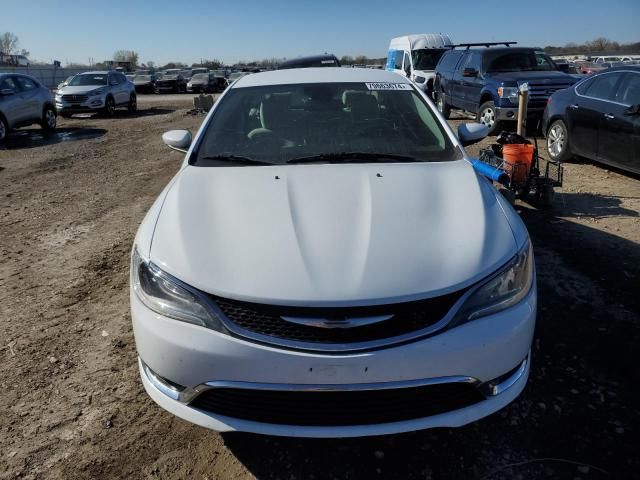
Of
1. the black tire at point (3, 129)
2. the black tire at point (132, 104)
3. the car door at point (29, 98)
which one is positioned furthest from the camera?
the black tire at point (132, 104)

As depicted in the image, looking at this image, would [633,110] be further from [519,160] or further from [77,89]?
[77,89]

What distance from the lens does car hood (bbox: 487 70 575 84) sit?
35.4 feet

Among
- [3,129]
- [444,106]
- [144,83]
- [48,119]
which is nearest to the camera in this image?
[3,129]

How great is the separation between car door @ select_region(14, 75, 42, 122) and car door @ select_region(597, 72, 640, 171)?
44.7 ft

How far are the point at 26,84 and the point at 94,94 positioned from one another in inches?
188

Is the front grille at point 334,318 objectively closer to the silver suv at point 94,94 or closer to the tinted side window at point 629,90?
the tinted side window at point 629,90

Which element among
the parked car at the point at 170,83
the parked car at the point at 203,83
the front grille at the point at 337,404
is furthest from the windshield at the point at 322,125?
the parked car at the point at 170,83

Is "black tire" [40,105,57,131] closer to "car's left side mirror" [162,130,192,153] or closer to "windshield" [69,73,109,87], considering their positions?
"windshield" [69,73,109,87]

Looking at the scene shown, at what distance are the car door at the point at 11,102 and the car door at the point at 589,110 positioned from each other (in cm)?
1275

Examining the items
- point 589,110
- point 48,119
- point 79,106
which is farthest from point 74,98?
point 589,110

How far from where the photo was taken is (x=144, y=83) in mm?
36125

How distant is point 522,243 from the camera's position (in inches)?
94.6

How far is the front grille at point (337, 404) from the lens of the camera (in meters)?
2.08

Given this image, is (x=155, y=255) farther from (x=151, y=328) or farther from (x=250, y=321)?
(x=250, y=321)
